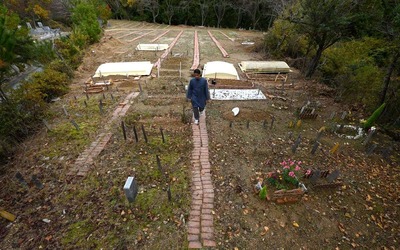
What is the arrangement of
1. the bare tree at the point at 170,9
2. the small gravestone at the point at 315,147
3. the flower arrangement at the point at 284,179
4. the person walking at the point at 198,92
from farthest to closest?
the bare tree at the point at 170,9, the person walking at the point at 198,92, the small gravestone at the point at 315,147, the flower arrangement at the point at 284,179

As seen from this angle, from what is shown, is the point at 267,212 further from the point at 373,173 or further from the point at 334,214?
the point at 373,173

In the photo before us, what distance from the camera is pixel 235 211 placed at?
351 centimetres

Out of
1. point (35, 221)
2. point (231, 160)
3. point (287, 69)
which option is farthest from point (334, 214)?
point (287, 69)

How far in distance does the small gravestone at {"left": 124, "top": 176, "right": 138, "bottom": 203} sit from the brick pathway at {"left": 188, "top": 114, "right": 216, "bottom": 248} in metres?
1.07

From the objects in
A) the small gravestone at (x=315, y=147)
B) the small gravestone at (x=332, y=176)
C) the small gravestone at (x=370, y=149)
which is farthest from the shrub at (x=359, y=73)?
the small gravestone at (x=332, y=176)

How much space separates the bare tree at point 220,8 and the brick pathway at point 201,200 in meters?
34.0

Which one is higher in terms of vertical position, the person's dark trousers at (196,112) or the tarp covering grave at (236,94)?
the person's dark trousers at (196,112)

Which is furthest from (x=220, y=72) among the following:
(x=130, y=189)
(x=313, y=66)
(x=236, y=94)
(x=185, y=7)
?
(x=185, y=7)

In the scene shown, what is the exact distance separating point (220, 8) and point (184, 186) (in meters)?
35.9

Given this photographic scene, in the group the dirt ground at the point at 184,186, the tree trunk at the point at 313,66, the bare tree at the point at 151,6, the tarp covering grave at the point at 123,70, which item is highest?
the bare tree at the point at 151,6

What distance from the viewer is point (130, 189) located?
135 inches

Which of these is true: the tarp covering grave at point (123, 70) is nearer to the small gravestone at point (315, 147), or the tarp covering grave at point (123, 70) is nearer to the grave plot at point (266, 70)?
the grave plot at point (266, 70)

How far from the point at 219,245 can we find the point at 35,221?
10.1 ft

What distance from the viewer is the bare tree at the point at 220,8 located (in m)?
32.4
